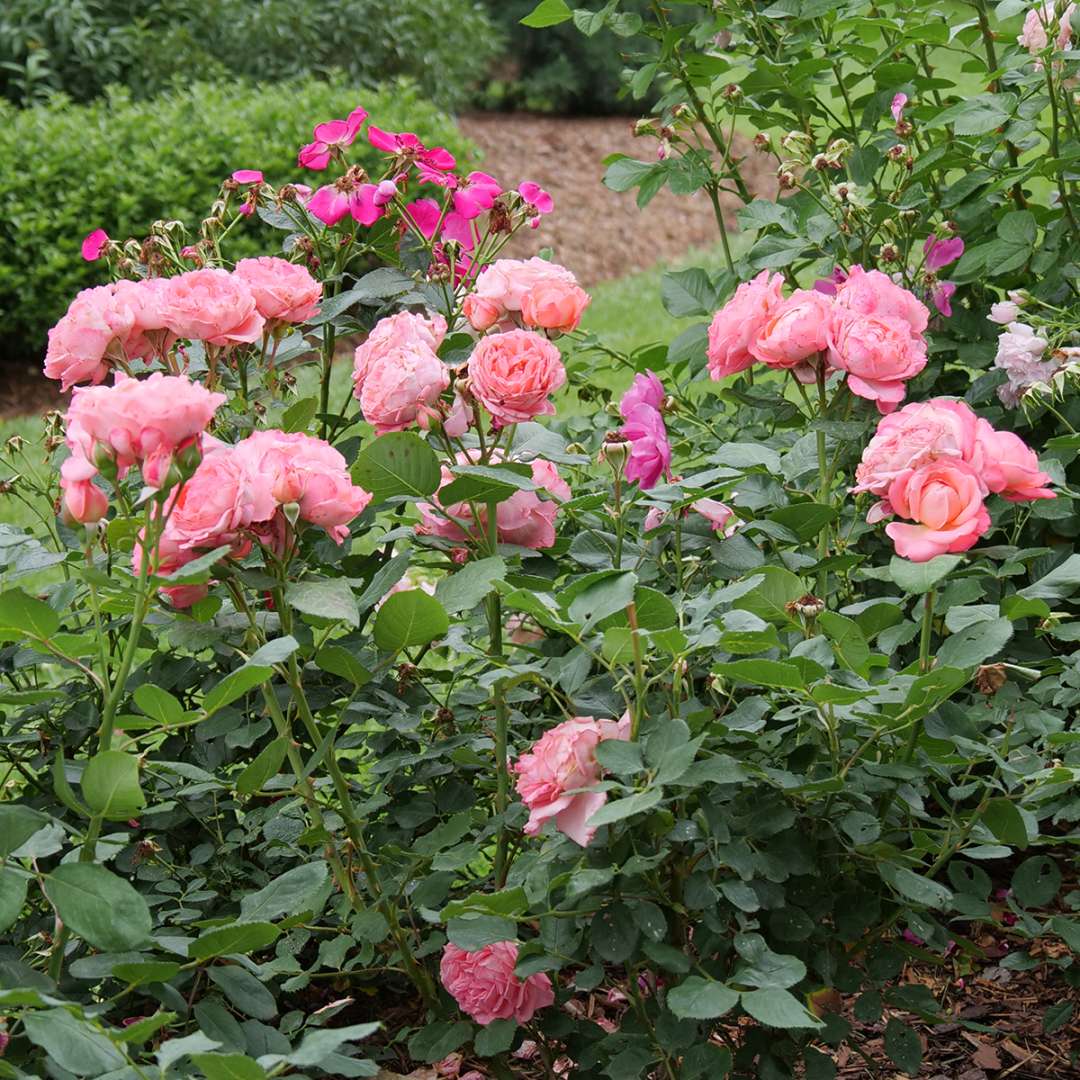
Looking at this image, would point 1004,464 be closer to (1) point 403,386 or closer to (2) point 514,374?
(2) point 514,374

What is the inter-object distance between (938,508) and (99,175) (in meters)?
6.11

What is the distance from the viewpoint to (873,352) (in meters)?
1.48

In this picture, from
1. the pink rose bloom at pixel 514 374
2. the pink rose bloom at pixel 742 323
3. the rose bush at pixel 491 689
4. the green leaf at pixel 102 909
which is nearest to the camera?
the green leaf at pixel 102 909

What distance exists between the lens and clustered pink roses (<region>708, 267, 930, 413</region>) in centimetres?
148

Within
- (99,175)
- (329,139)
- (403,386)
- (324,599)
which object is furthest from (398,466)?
(99,175)

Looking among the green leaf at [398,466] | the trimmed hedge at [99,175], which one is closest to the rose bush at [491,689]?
the green leaf at [398,466]

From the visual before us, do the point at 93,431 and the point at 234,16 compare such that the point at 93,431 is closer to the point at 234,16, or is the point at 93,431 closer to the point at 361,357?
the point at 361,357

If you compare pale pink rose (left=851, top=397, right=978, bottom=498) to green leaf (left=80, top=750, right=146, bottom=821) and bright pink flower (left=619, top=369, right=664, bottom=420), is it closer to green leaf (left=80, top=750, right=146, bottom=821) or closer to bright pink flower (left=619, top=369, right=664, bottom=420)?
bright pink flower (left=619, top=369, right=664, bottom=420)

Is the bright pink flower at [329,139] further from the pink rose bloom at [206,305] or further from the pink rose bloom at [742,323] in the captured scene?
the pink rose bloom at [742,323]

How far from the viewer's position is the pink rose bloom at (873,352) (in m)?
1.48

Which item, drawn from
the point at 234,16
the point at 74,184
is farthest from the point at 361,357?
the point at 234,16

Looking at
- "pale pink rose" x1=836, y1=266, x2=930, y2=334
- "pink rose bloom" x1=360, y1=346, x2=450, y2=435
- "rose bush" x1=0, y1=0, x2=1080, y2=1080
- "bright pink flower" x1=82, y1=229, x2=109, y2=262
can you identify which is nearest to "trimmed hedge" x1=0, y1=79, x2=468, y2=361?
"bright pink flower" x1=82, y1=229, x2=109, y2=262

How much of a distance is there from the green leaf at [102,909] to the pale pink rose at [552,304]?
0.75m

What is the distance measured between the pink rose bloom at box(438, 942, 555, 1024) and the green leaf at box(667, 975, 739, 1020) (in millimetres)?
257
